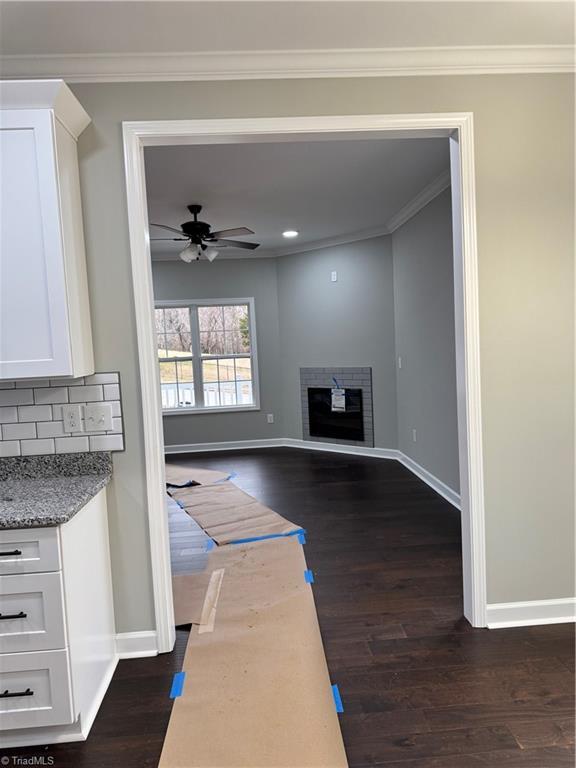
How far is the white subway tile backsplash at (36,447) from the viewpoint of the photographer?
2.14 metres

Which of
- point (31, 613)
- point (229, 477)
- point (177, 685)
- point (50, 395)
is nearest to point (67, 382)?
point (50, 395)

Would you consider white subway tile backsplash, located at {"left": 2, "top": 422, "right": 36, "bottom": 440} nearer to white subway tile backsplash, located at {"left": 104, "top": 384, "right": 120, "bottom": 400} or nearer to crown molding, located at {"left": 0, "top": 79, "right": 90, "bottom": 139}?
white subway tile backsplash, located at {"left": 104, "top": 384, "right": 120, "bottom": 400}

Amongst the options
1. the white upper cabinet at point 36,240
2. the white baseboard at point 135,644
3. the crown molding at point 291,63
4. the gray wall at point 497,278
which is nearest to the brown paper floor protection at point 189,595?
the white baseboard at point 135,644

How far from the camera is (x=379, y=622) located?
2.47 meters

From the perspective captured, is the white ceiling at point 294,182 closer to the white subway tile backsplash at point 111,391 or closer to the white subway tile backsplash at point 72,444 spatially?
the white subway tile backsplash at point 111,391

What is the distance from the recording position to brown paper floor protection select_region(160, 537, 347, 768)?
1688mm

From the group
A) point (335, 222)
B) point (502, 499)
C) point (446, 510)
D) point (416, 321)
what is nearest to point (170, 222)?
point (335, 222)

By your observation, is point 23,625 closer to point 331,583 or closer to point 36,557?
point 36,557

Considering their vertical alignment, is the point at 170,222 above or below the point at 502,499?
above

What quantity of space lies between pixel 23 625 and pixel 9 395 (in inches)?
36.5

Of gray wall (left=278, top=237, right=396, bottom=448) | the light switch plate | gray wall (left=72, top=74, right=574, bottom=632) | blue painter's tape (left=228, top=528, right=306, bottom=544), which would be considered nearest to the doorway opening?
gray wall (left=72, top=74, right=574, bottom=632)

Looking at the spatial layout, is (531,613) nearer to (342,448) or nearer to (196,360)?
(342,448)

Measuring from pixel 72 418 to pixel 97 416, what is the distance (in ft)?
0.35

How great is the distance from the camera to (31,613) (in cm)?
170
